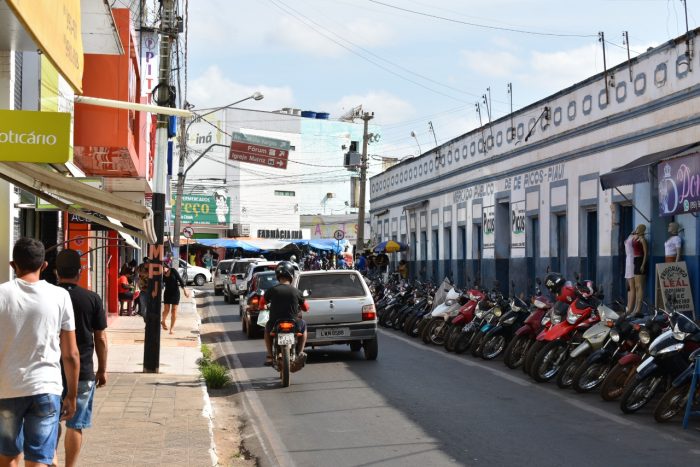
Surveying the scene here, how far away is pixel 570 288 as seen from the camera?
576 inches

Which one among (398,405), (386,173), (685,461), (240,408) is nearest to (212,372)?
(240,408)

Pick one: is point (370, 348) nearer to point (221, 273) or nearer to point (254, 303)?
point (254, 303)

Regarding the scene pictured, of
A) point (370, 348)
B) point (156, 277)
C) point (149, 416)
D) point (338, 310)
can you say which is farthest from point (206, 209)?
point (149, 416)

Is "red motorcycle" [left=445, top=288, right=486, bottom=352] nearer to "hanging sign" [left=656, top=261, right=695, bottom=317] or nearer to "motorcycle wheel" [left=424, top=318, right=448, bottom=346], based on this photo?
"motorcycle wheel" [left=424, top=318, right=448, bottom=346]

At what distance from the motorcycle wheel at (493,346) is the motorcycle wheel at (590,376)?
4063 millimetres

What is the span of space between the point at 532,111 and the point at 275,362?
15.8 metres

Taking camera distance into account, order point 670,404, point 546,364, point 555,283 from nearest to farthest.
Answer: point 670,404 < point 546,364 < point 555,283

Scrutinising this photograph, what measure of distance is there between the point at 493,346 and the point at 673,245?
159 inches

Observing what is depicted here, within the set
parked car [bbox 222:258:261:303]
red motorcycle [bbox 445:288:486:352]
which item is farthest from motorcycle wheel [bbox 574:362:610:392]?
parked car [bbox 222:258:261:303]

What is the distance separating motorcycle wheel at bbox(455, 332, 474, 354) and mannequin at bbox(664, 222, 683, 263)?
3.91m

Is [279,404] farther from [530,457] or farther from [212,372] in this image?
[530,457]

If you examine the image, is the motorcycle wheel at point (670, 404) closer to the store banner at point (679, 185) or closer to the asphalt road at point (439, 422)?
the asphalt road at point (439, 422)

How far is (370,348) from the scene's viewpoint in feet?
57.0

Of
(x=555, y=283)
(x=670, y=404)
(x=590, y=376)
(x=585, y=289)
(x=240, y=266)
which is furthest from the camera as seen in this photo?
(x=240, y=266)
